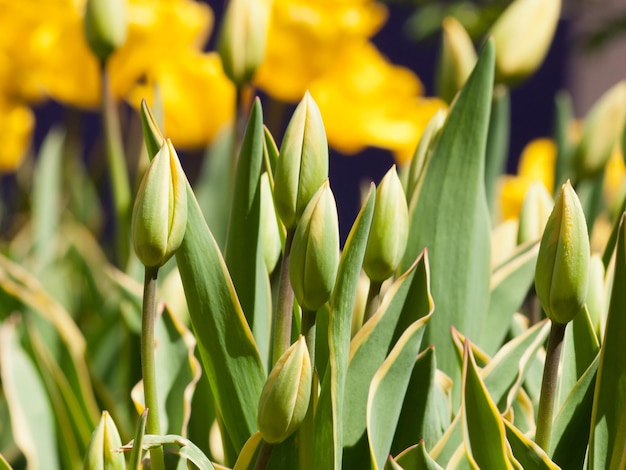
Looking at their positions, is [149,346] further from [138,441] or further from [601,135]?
[601,135]

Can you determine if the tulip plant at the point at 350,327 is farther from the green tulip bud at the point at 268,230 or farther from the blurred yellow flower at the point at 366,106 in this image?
the blurred yellow flower at the point at 366,106

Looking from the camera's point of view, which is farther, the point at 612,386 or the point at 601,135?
the point at 601,135

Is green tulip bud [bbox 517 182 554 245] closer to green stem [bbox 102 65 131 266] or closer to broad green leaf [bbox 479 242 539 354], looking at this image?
broad green leaf [bbox 479 242 539 354]

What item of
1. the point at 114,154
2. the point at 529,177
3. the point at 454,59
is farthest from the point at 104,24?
the point at 529,177

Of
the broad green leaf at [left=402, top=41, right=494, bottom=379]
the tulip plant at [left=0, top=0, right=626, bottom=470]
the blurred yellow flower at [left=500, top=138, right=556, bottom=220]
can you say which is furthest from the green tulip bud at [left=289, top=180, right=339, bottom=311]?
the blurred yellow flower at [left=500, top=138, right=556, bottom=220]

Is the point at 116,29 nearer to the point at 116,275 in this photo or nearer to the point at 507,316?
the point at 116,275
